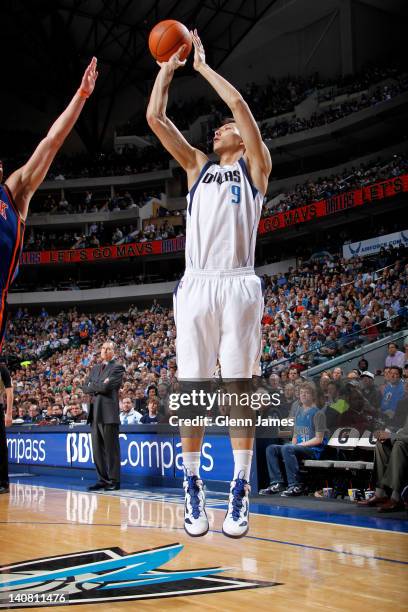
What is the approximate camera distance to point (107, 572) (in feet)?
13.5

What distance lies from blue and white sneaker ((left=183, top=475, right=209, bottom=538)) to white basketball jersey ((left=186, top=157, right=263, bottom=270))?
0.97m

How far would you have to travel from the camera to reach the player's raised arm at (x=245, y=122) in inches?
116

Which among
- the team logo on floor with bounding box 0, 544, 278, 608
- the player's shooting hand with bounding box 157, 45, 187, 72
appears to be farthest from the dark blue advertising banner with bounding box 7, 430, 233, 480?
the player's shooting hand with bounding box 157, 45, 187, 72

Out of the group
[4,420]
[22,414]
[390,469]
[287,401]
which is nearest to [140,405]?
[4,420]

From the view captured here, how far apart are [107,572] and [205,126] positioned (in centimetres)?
2453

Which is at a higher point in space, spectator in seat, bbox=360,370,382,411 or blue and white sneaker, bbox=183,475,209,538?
spectator in seat, bbox=360,370,382,411

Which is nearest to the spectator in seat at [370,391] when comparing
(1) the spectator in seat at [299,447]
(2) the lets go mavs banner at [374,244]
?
(1) the spectator in seat at [299,447]

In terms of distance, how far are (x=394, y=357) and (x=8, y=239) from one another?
668 cm

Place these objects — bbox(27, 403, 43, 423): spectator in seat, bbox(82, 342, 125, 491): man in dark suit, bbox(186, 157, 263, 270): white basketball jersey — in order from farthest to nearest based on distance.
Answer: bbox(27, 403, 43, 423): spectator in seat → bbox(82, 342, 125, 491): man in dark suit → bbox(186, 157, 263, 270): white basketball jersey

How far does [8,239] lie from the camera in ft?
10.2

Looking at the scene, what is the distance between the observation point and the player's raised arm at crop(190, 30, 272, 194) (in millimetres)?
2945

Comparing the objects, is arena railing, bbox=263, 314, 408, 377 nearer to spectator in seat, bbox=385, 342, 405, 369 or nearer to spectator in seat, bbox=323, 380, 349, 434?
spectator in seat, bbox=385, 342, 405, 369

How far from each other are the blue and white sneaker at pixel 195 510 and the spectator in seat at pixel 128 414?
21.0 feet

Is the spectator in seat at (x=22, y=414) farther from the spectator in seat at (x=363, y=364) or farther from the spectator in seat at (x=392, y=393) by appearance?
the spectator in seat at (x=392, y=393)
